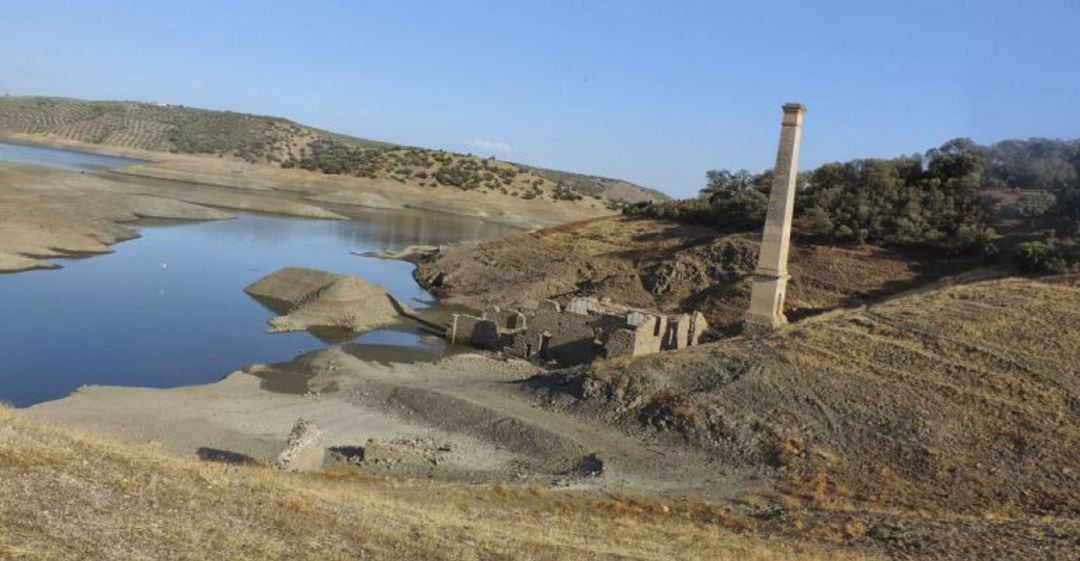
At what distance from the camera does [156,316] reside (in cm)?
3194

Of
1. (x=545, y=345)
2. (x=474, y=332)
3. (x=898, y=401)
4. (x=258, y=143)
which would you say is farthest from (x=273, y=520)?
(x=258, y=143)

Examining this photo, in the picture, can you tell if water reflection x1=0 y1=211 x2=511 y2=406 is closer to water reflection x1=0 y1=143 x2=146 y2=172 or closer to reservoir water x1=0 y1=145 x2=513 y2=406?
reservoir water x1=0 y1=145 x2=513 y2=406

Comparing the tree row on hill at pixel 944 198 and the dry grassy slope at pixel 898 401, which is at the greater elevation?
the tree row on hill at pixel 944 198

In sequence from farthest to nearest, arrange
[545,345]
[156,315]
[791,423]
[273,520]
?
[156,315] → [545,345] → [791,423] → [273,520]

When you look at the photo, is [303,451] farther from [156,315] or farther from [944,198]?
[944,198]

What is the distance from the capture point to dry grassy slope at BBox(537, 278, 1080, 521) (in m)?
15.8

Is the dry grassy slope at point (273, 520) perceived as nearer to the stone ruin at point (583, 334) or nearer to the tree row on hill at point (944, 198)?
the stone ruin at point (583, 334)

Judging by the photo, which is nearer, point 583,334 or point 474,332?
point 583,334

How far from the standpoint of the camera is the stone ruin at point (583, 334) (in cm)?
2534

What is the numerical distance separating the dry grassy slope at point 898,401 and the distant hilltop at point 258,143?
86167 mm

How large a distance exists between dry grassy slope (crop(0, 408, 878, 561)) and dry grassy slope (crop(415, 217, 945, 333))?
67.5ft

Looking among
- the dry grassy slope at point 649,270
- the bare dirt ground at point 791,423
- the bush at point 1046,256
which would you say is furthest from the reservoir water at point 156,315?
the bush at point 1046,256

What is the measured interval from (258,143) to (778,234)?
135953 mm

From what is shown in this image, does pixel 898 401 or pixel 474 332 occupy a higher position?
pixel 898 401
